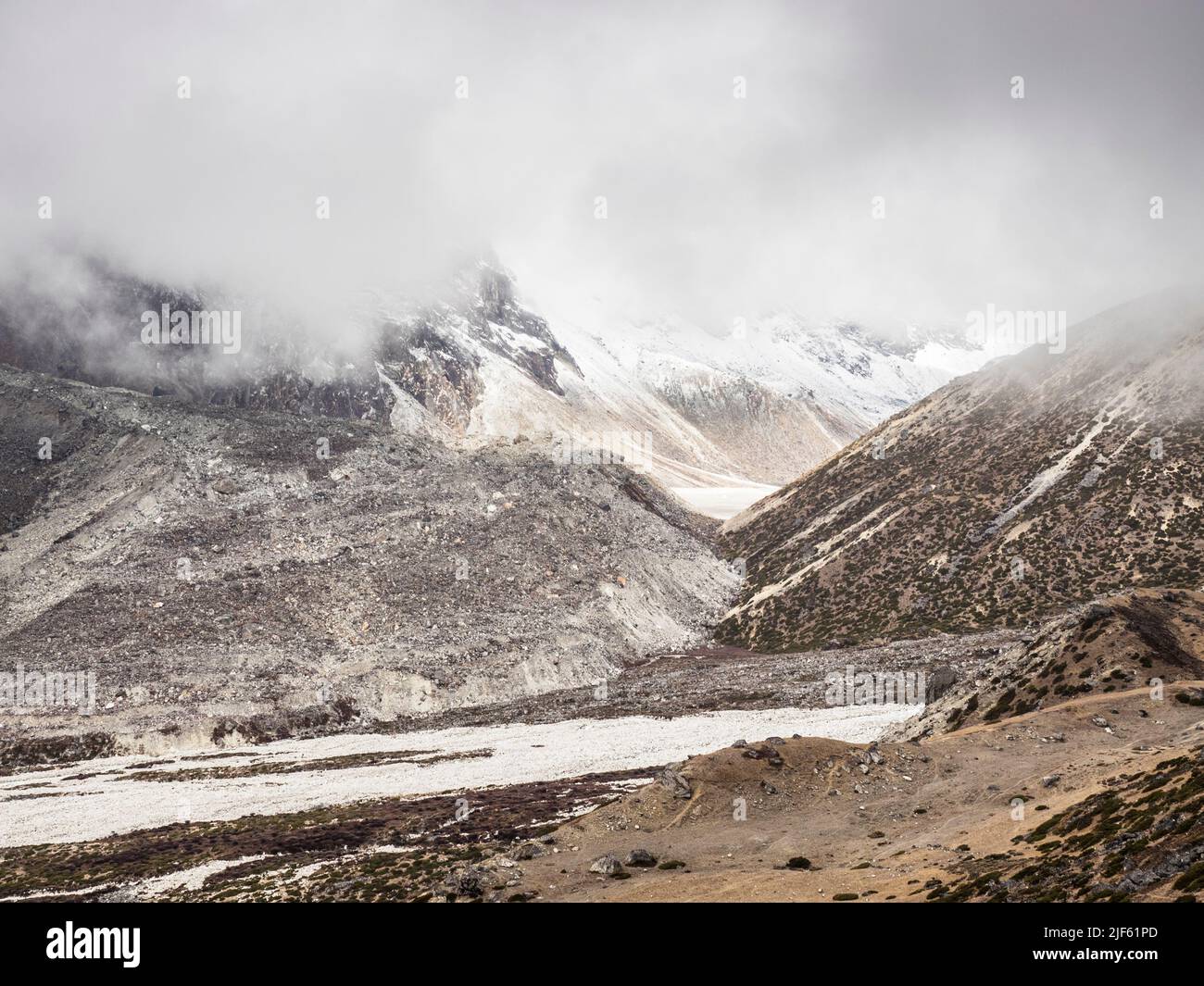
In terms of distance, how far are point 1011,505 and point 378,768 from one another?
227ft

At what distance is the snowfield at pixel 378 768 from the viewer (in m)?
50.1

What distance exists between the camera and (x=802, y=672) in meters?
80.4

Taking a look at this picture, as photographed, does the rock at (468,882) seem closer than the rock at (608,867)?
Yes

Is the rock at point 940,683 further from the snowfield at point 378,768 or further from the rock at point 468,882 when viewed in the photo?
the rock at point 468,882

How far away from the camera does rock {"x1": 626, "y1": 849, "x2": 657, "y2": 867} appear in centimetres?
3172

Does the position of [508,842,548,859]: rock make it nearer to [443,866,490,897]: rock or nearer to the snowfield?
[443,866,490,897]: rock

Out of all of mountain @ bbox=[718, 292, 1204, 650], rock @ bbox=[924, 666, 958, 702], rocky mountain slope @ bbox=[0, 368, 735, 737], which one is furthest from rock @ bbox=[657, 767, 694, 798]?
mountain @ bbox=[718, 292, 1204, 650]

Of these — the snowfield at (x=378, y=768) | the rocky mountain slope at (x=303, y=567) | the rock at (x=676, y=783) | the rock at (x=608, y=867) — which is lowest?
the snowfield at (x=378, y=768)

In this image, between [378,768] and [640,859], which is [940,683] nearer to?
[640,859]

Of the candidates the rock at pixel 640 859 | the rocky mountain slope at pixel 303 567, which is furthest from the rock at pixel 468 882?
the rocky mountain slope at pixel 303 567

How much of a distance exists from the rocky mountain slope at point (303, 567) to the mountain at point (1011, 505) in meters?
11.6

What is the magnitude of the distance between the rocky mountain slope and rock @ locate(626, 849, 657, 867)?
4634 cm
